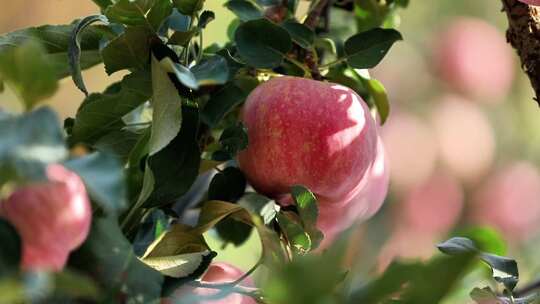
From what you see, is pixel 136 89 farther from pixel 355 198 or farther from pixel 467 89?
pixel 467 89

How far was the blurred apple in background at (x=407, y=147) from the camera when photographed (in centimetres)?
180

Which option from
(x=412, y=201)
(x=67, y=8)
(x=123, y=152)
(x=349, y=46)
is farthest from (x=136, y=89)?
(x=67, y=8)

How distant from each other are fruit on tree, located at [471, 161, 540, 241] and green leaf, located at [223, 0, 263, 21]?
1.03 metres

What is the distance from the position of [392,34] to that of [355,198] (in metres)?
0.10

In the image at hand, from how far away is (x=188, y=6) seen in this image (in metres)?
0.56

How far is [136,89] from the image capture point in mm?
526

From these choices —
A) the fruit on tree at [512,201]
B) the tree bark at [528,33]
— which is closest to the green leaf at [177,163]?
the tree bark at [528,33]

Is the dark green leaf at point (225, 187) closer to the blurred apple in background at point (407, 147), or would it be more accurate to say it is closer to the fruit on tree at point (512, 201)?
the fruit on tree at point (512, 201)

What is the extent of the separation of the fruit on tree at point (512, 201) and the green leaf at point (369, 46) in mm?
1033

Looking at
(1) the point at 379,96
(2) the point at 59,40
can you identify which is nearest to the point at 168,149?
(2) the point at 59,40

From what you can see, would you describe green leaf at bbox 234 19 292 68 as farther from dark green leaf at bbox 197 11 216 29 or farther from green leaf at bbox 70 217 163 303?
green leaf at bbox 70 217 163 303

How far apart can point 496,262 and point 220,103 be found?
0.58ft

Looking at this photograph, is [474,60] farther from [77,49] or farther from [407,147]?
[77,49]

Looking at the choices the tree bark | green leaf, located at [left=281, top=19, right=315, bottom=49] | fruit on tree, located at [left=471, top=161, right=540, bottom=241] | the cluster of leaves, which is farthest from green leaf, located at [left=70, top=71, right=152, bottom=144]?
fruit on tree, located at [left=471, top=161, right=540, bottom=241]
